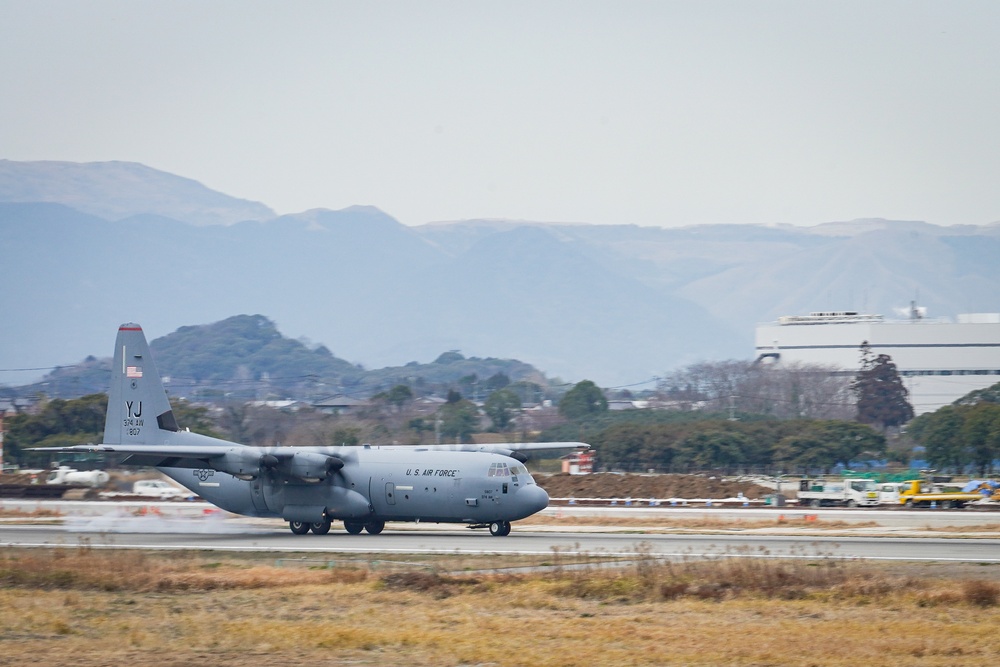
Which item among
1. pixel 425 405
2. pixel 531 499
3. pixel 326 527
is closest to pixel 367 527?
pixel 326 527

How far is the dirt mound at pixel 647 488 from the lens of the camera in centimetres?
6128

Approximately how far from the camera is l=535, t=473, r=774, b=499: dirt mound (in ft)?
201

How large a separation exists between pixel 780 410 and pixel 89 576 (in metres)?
108

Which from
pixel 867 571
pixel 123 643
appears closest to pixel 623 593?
pixel 867 571

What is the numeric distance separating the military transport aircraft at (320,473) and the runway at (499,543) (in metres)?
0.80

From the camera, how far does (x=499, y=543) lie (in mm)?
35281

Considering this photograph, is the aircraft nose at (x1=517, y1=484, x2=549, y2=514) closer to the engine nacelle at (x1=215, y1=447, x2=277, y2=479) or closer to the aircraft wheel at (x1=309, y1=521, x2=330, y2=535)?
the aircraft wheel at (x1=309, y1=521, x2=330, y2=535)

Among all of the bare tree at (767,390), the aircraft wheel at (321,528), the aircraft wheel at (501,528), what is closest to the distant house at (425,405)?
the bare tree at (767,390)

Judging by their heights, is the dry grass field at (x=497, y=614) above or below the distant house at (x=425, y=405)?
below

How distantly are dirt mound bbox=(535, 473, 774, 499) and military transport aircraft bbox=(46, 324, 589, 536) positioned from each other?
20569 millimetres

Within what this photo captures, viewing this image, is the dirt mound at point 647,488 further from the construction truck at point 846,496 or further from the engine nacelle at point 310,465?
the engine nacelle at point 310,465

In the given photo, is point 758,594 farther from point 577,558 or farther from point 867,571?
point 577,558

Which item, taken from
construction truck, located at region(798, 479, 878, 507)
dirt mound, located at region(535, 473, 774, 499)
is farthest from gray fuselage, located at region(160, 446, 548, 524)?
dirt mound, located at region(535, 473, 774, 499)

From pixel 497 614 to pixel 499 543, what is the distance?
46.1 ft
